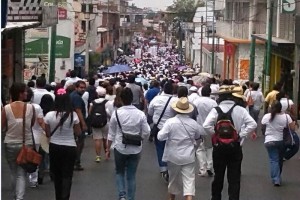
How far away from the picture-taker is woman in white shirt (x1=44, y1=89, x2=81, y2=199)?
10.2 meters

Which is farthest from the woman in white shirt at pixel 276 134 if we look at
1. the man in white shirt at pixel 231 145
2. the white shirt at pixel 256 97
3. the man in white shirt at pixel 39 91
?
the white shirt at pixel 256 97

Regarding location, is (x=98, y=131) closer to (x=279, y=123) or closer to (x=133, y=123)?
(x=279, y=123)

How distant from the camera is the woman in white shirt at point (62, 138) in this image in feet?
33.6

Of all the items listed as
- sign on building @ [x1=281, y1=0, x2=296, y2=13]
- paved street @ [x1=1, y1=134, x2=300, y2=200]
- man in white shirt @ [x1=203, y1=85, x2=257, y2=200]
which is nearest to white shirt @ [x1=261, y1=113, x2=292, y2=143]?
paved street @ [x1=1, y1=134, x2=300, y2=200]

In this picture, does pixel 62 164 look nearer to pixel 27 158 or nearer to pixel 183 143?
pixel 27 158

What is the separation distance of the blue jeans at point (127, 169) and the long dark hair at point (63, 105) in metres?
0.93

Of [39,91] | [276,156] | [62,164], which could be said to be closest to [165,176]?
[276,156]

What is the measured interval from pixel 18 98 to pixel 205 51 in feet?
233

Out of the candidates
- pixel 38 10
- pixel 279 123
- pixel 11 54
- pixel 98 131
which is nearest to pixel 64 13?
pixel 11 54

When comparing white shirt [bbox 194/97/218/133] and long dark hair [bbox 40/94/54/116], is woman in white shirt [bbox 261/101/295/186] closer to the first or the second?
white shirt [bbox 194/97/218/133]

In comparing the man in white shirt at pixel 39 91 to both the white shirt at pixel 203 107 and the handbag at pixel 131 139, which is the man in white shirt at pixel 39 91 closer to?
the white shirt at pixel 203 107

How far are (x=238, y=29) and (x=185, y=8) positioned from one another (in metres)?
75.7

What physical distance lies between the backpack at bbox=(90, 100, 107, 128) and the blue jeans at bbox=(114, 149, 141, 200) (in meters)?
4.73

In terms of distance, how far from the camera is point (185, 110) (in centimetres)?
1063
